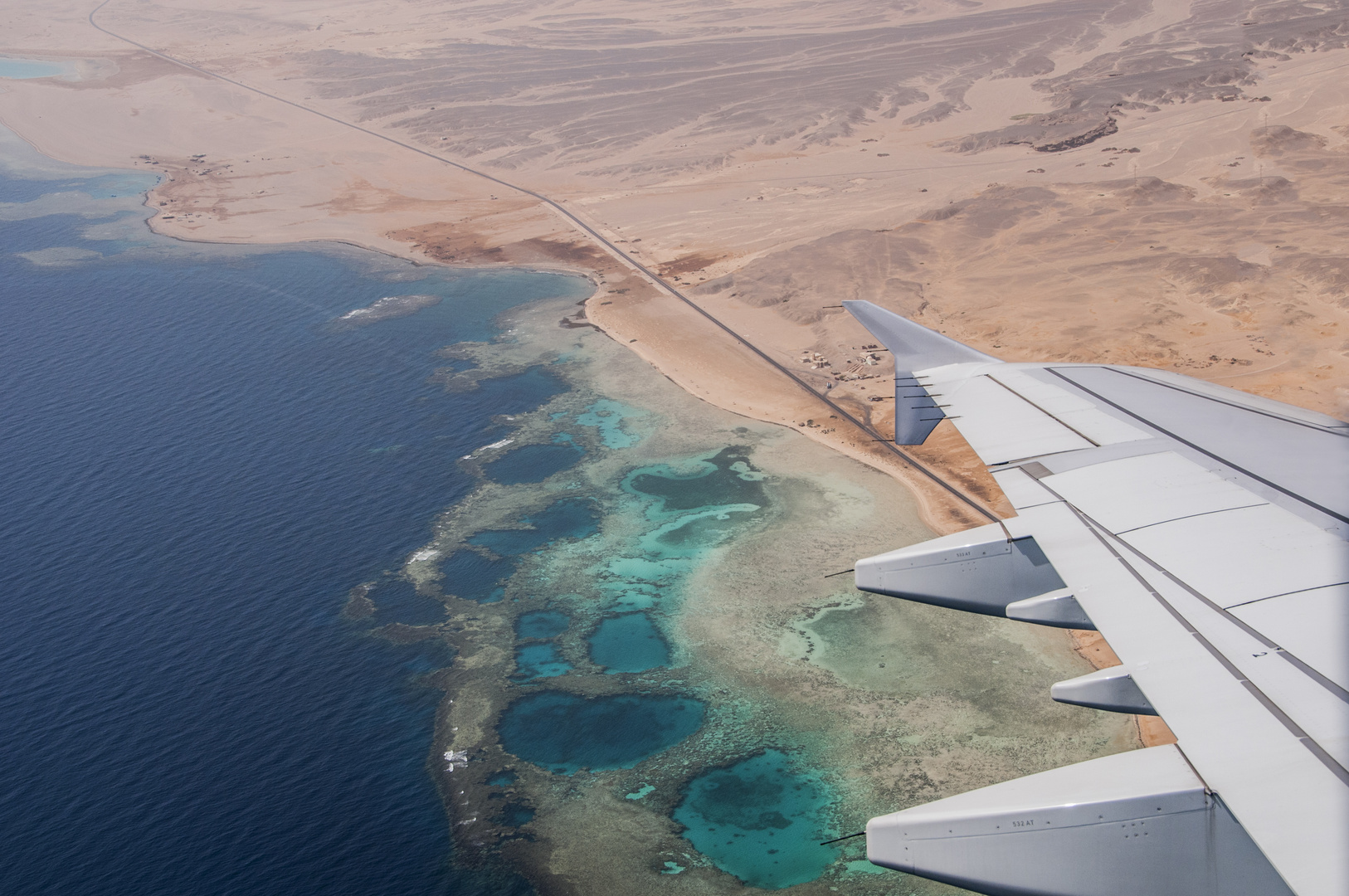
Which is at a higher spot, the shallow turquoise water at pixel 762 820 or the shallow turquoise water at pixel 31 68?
the shallow turquoise water at pixel 31 68

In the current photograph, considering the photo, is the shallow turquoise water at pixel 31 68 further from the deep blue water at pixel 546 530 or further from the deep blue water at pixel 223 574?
the deep blue water at pixel 546 530

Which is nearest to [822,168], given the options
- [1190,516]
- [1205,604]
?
[1190,516]

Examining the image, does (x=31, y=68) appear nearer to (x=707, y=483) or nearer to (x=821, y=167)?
(x=821, y=167)

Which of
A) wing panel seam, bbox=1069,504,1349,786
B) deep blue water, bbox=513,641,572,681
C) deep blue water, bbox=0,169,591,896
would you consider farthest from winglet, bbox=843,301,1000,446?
deep blue water, bbox=513,641,572,681

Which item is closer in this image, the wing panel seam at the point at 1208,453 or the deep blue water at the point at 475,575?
the wing panel seam at the point at 1208,453

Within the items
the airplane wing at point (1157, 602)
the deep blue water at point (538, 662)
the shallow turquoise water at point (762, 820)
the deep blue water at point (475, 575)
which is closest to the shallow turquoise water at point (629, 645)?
the deep blue water at point (538, 662)

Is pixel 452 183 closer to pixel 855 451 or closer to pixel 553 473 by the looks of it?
pixel 553 473
